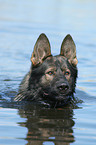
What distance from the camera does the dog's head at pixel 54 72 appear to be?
8.01 m

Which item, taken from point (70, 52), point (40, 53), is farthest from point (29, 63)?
point (40, 53)

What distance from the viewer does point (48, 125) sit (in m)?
6.95

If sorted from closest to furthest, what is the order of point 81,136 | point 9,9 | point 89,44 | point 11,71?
point 81,136
point 11,71
point 89,44
point 9,9

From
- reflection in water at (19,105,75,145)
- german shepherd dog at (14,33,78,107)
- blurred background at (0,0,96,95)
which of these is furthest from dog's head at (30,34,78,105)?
blurred background at (0,0,96,95)

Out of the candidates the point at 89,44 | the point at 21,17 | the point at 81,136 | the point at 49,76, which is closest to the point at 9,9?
the point at 21,17

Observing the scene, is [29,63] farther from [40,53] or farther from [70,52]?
[40,53]

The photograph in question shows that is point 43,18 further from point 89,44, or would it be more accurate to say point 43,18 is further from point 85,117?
point 85,117

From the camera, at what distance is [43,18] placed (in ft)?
80.2

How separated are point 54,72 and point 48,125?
1.67 m

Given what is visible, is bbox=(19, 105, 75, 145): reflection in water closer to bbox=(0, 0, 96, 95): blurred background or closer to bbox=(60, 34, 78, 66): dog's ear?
bbox=(60, 34, 78, 66): dog's ear

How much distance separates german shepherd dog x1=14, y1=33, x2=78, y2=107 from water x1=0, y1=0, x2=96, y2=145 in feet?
0.96

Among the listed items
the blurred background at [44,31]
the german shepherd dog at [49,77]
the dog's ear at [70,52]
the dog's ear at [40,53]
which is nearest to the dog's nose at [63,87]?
the german shepherd dog at [49,77]

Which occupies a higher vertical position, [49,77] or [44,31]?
[44,31]

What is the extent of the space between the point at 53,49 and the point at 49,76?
835 cm
